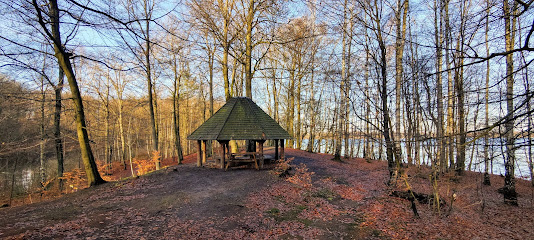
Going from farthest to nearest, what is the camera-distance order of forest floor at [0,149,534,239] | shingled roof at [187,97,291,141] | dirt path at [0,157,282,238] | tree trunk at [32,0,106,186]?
shingled roof at [187,97,291,141] → tree trunk at [32,0,106,186] → dirt path at [0,157,282,238] → forest floor at [0,149,534,239]

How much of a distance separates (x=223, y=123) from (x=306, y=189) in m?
5.10

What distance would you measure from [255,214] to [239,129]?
5212mm

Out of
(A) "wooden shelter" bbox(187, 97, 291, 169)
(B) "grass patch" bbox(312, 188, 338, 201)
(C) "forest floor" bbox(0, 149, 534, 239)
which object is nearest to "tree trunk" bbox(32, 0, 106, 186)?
(C) "forest floor" bbox(0, 149, 534, 239)

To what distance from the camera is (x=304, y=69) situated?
65.8 ft

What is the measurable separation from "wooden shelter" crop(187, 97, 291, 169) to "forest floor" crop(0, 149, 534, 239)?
6.54ft

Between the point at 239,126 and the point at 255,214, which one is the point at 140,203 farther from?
the point at 239,126

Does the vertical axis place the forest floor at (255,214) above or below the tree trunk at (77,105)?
below

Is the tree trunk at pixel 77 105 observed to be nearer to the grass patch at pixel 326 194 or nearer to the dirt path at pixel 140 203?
the dirt path at pixel 140 203

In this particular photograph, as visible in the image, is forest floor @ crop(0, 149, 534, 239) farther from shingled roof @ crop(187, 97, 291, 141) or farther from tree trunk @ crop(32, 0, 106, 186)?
shingled roof @ crop(187, 97, 291, 141)

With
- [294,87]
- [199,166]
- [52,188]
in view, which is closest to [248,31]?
[199,166]

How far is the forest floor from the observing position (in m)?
4.77

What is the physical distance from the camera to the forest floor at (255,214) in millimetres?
4766

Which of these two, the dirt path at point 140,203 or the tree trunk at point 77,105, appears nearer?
the dirt path at point 140,203

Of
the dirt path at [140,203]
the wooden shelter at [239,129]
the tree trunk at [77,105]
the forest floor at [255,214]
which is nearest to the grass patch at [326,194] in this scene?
the forest floor at [255,214]
